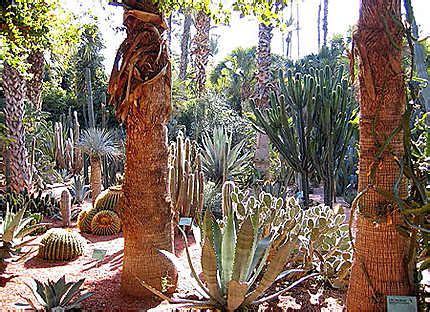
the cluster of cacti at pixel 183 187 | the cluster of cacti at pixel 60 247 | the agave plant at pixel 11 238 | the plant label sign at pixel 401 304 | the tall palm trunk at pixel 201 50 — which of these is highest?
the tall palm trunk at pixel 201 50

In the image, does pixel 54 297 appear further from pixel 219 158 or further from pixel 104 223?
pixel 219 158

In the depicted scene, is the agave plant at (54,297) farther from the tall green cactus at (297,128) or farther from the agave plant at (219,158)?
the agave plant at (219,158)

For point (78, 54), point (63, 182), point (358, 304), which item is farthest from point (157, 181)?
point (78, 54)

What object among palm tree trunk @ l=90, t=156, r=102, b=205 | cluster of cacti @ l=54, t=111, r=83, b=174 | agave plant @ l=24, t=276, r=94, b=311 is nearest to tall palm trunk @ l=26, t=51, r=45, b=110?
cluster of cacti @ l=54, t=111, r=83, b=174

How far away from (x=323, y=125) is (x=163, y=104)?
2734mm

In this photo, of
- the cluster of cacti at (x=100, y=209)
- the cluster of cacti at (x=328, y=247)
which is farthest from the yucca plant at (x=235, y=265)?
the cluster of cacti at (x=100, y=209)

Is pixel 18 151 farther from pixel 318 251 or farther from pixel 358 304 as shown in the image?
pixel 358 304

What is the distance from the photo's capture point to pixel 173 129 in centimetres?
1347

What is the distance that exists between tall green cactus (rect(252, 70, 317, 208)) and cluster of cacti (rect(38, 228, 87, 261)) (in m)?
3.11

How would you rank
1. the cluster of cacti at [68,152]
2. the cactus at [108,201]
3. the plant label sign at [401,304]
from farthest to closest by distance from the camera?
1. the cluster of cacti at [68,152]
2. the cactus at [108,201]
3. the plant label sign at [401,304]

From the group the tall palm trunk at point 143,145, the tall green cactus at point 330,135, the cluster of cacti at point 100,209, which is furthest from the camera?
the cluster of cacti at point 100,209

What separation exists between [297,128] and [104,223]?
11.3 feet

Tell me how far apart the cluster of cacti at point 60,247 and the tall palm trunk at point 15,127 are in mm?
4108

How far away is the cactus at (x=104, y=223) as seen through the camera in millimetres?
6879
